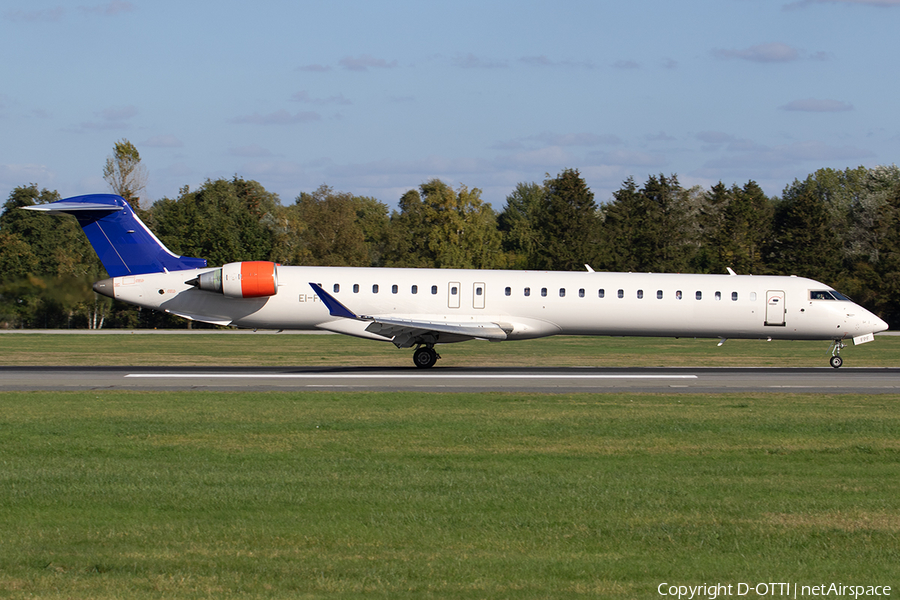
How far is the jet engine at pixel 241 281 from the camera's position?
91.2 feet

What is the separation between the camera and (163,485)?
1060 cm

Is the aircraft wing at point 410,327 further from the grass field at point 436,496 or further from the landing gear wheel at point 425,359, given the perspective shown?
the grass field at point 436,496

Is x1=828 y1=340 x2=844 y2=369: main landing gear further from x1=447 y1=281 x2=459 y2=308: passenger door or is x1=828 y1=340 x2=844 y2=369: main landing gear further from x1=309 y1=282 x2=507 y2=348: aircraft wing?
x1=447 y1=281 x2=459 y2=308: passenger door

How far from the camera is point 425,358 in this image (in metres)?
28.5

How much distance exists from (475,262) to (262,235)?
1687 cm

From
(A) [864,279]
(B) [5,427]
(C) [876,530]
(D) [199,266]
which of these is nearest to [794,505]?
(C) [876,530]

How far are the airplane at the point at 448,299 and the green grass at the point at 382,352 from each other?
8.94 feet

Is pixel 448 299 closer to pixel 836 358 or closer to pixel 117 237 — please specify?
pixel 117 237

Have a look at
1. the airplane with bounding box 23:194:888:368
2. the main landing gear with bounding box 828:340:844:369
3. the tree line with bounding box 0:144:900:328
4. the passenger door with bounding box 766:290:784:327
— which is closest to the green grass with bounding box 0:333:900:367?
the main landing gear with bounding box 828:340:844:369

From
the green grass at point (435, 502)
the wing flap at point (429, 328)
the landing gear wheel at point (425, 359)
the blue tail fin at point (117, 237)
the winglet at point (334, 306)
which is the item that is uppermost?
the blue tail fin at point (117, 237)

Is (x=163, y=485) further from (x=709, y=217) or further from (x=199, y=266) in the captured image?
(x=709, y=217)

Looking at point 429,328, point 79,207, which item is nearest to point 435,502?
point 429,328

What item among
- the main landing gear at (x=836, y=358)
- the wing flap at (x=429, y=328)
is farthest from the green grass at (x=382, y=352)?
the wing flap at (x=429, y=328)

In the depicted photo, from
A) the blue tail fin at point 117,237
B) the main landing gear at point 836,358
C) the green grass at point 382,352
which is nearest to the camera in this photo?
the blue tail fin at point 117,237
